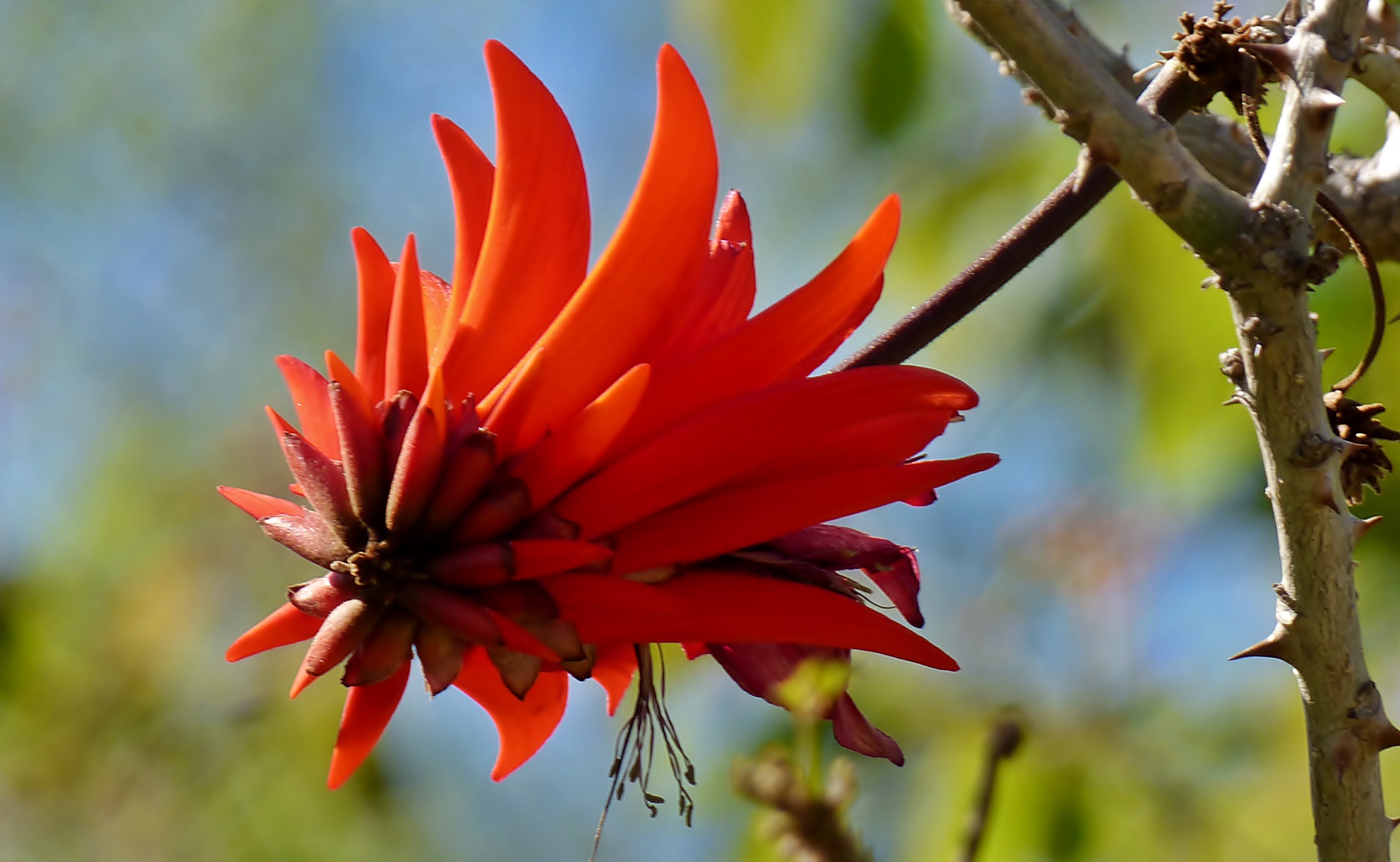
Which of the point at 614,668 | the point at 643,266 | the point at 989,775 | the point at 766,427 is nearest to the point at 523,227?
the point at 643,266

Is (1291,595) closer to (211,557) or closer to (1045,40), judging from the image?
(1045,40)

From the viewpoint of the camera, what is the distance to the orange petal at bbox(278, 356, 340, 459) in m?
0.94

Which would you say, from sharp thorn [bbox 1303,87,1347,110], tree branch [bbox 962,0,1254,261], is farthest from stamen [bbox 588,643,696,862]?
sharp thorn [bbox 1303,87,1347,110]

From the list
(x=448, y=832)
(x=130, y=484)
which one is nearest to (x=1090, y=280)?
(x=448, y=832)

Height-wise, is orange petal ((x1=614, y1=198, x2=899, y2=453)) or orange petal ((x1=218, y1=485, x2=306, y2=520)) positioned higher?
orange petal ((x1=614, y1=198, x2=899, y2=453))

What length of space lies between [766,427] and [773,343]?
68 mm

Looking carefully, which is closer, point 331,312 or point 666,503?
point 666,503

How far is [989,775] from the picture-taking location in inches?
24.0

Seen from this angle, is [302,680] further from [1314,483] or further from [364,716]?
[1314,483]

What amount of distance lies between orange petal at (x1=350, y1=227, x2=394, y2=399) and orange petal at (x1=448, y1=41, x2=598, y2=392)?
0.10m

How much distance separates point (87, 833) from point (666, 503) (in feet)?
11.6

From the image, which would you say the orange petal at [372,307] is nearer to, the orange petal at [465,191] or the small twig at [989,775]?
the orange petal at [465,191]

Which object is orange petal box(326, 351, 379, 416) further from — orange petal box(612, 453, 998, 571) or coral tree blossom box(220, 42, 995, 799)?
Answer: orange petal box(612, 453, 998, 571)

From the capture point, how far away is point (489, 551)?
0.81m
